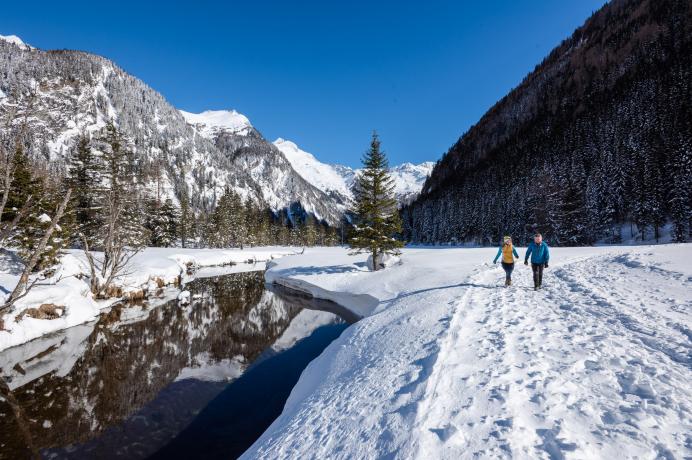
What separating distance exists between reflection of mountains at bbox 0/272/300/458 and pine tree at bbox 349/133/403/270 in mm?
7453

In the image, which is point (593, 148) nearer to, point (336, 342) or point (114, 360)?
point (336, 342)

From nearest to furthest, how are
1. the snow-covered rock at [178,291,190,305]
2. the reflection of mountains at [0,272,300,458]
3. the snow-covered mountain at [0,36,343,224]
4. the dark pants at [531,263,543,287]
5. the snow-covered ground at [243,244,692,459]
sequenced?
the snow-covered ground at [243,244,692,459] → the reflection of mountains at [0,272,300,458] → the dark pants at [531,263,543,287] → the snow-covered rock at [178,291,190,305] → the snow-covered mountain at [0,36,343,224]

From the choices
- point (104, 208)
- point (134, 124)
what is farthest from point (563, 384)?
point (134, 124)

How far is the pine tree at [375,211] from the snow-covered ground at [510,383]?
13470 mm

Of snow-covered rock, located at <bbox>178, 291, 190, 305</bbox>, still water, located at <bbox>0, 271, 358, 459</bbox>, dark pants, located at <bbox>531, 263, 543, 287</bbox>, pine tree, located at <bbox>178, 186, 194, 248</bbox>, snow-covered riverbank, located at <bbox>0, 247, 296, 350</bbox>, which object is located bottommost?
still water, located at <bbox>0, 271, 358, 459</bbox>

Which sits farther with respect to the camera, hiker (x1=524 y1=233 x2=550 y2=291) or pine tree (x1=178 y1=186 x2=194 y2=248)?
pine tree (x1=178 y1=186 x2=194 y2=248)

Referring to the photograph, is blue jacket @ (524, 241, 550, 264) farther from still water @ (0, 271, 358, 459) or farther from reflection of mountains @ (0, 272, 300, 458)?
reflection of mountains @ (0, 272, 300, 458)

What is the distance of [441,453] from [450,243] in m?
89.2

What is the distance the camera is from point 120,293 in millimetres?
20969

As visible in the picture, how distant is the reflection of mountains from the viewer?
799 centimetres

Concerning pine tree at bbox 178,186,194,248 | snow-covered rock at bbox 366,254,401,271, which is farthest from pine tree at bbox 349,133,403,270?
pine tree at bbox 178,186,194,248

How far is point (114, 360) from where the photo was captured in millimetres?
11688

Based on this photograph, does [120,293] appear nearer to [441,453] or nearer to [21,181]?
[21,181]

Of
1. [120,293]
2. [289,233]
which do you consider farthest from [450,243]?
[120,293]
